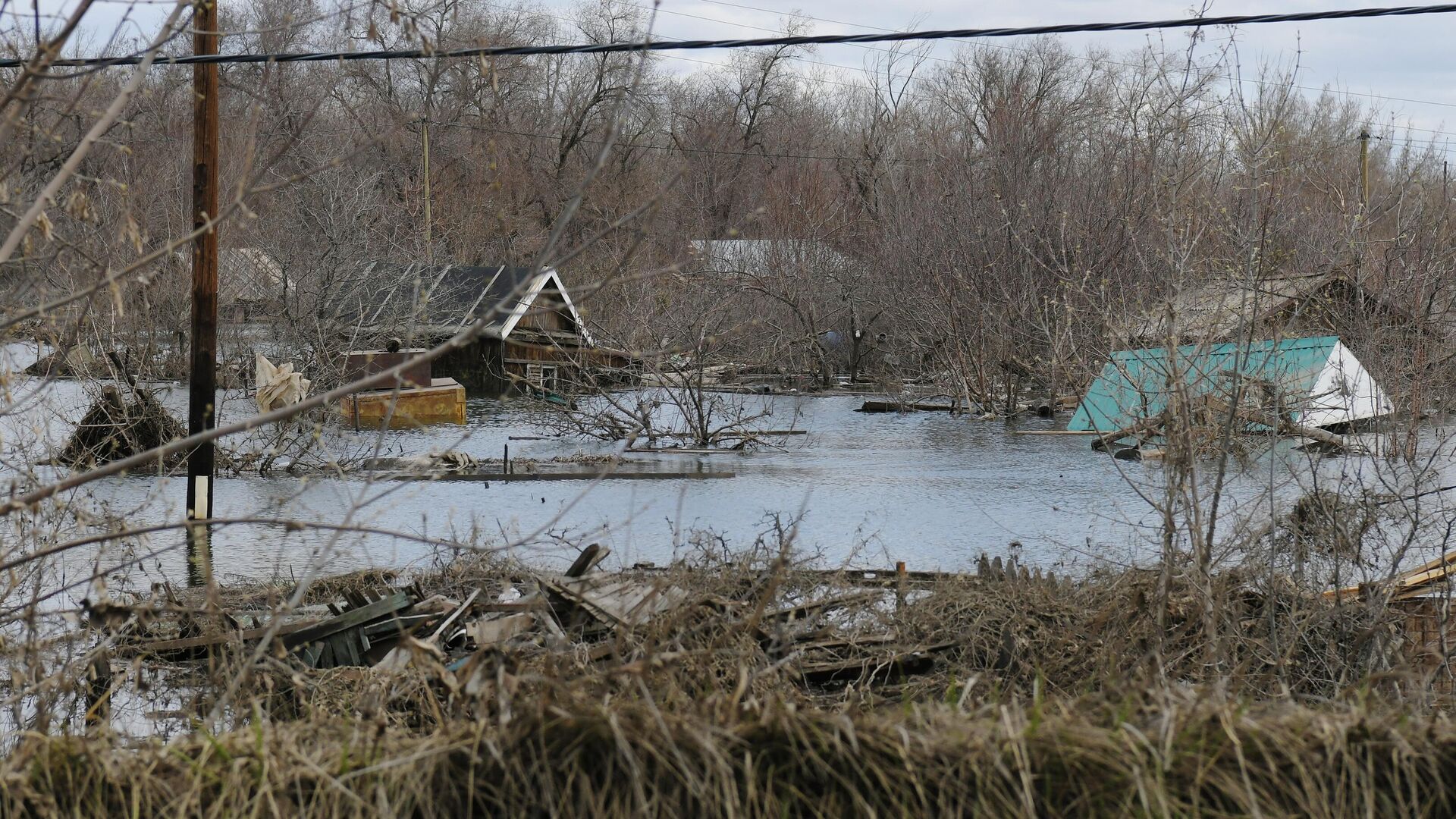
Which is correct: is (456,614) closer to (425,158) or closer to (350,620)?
(350,620)

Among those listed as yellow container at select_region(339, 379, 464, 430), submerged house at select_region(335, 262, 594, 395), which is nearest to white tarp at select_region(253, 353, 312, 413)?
submerged house at select_region(335, 262, 594, 395)

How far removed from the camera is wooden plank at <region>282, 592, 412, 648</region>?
23.1 feet

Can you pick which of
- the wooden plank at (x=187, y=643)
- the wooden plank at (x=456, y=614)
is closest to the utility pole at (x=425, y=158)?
the wooden plank at (x=187, y=643)

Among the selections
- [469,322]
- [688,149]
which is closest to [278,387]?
[469,322]

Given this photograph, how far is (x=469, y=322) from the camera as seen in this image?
2170 cm

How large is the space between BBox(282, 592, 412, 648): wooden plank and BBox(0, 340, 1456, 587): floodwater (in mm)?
753

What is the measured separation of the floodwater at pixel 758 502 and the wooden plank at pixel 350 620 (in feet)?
2.47

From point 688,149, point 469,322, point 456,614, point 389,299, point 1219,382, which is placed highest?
point 688,149

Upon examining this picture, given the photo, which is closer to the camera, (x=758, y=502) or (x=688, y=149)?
(x=758, y=502)

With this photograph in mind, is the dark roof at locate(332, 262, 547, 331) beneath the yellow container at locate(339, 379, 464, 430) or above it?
above

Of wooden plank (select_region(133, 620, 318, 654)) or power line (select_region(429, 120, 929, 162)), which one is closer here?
wooden plank (select_region(133, 620, 318, 654))

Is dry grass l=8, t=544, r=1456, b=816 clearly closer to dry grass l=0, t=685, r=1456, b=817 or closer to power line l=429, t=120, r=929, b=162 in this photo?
dry grass l=0, t=685, r=1456, b=817

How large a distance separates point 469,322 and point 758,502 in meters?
7.70

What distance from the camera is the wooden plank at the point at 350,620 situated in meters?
7.05
